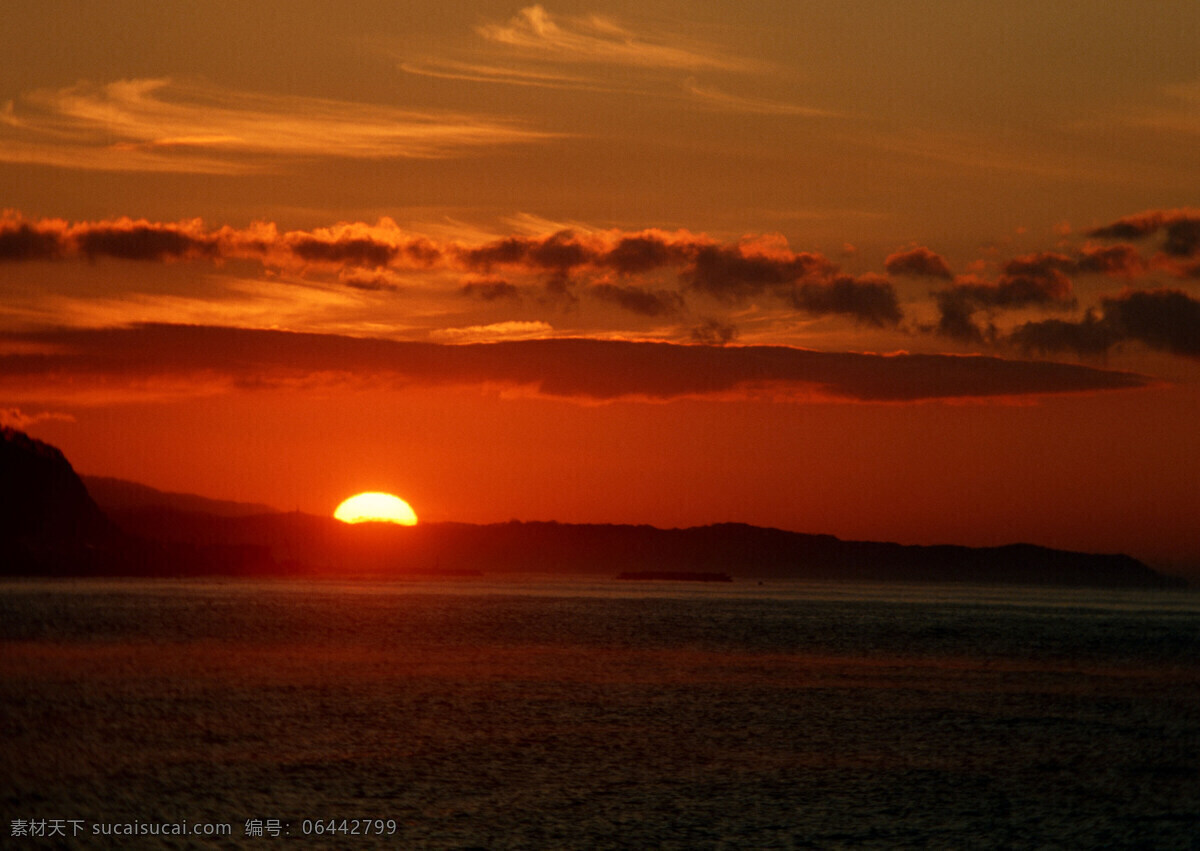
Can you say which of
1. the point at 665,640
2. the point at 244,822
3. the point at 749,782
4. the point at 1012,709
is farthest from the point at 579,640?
the point at 244,822

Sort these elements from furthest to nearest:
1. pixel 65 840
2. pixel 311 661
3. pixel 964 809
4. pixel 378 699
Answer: pixel 311 661 < pixel 378 699 < pixel 964 809 < pixel 65 840

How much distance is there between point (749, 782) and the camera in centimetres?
3609

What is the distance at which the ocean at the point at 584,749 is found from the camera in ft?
97.6

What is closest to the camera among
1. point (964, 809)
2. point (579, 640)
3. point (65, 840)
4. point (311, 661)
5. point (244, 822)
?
point (65, 840)

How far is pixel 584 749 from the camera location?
4188 cm

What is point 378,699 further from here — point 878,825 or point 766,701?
point 878,825

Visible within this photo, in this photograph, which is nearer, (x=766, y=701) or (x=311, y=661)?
(x=766, y=701)

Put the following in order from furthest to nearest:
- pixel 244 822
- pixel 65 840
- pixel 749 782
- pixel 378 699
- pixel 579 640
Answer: pixel 579 640 → pixel 378 699 → pixel 749 782 → pixel 244 822 → pixel 65 840

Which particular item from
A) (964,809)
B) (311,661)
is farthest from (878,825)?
(311,661)

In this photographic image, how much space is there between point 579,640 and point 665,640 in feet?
26.6

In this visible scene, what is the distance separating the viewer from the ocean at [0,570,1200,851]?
29750 millimetres

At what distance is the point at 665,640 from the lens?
361ft

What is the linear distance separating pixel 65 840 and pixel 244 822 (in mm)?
3989

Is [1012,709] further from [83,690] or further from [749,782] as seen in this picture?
[83,690]
